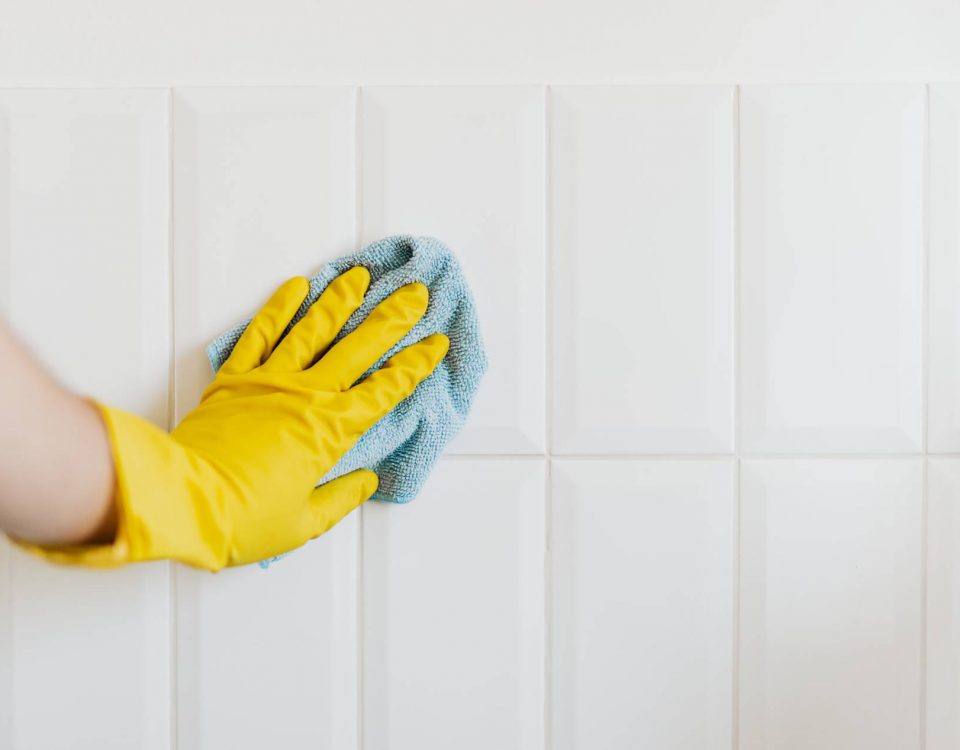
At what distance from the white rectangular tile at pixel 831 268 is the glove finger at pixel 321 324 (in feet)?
1.18

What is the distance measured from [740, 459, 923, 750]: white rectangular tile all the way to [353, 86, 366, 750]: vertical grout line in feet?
1.18

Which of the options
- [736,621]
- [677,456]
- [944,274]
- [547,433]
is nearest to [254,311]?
[547,433]

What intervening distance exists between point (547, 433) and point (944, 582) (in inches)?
15.7

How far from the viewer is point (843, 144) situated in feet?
2.44

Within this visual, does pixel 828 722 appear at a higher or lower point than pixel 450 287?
lower

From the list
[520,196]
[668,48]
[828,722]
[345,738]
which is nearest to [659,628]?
[828,722]

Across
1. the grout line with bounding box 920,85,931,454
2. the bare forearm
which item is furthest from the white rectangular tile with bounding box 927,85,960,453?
the bare forearm

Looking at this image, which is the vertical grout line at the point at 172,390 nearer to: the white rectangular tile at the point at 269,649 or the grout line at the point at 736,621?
the white rectangular tile at the point at 269,649

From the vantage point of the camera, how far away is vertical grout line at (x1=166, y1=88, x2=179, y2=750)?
0.75 m

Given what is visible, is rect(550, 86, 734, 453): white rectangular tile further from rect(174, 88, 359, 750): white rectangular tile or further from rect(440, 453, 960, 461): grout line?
rect(174, 88, 359, 750): white rectangular tile

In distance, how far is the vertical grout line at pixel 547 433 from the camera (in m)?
0.75

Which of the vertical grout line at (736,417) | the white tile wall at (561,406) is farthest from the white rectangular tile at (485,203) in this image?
the vertical grout line at (736,417)

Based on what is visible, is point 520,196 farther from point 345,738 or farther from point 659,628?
point 345,738

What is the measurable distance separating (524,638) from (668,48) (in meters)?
0.57
